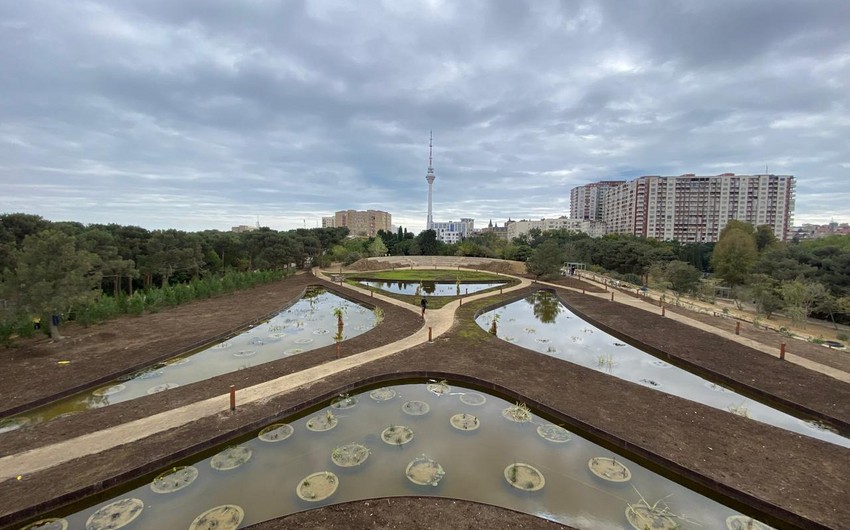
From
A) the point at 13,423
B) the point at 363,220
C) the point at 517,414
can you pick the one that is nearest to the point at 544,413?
the point at 517,414

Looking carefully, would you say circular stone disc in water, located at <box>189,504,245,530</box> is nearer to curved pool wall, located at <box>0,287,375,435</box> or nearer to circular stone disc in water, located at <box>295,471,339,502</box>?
circular stone disc in water, located at <box>295,471,339,502</box>

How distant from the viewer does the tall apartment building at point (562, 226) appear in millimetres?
111500

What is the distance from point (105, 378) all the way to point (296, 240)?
31280mm

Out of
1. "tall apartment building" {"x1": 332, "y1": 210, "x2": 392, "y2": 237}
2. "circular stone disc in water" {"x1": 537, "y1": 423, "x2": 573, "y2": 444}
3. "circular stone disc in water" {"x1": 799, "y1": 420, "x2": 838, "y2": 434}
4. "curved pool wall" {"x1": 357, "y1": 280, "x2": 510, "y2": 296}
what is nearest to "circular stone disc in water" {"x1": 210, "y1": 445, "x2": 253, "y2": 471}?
"circular stone disc in water" {"x1": 537, "y1": 423, "x2": 573, "y2": 444}

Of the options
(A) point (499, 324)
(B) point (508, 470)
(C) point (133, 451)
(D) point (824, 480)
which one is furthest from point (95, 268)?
(D) point (824, 480)

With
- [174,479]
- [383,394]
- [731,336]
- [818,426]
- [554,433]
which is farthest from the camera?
[731,336]

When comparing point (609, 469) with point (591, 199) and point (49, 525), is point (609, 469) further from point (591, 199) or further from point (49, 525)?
point (591, 199)

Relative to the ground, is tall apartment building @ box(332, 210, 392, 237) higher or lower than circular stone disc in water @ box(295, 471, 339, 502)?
higher

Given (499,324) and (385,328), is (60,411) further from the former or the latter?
(499,324)

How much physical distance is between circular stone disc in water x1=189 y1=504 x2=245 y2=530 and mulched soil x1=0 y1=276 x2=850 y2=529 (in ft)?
4.00

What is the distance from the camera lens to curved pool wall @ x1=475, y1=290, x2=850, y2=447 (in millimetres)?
10117

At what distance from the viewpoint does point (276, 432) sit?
8562 mm

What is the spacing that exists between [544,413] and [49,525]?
10225 mm

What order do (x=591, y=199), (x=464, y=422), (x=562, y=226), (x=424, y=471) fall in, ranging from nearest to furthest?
(x=424, y=471) < (x=464, y=422) < (x=562, y=226) < (x=591, y=199)
